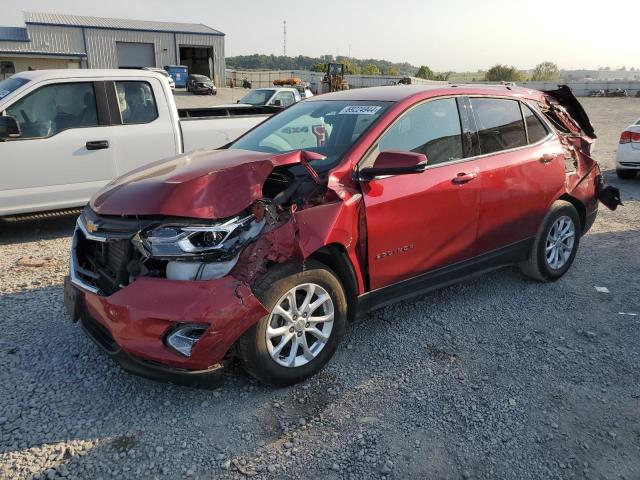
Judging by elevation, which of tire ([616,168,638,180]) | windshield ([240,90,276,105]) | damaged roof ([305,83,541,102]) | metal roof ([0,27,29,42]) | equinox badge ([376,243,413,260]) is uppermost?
metal roof ([0,27,29,42])

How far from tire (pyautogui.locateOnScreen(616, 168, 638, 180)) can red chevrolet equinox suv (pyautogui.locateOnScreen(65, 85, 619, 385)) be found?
674 cm

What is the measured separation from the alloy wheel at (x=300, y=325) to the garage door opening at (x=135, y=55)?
4921 centimetres

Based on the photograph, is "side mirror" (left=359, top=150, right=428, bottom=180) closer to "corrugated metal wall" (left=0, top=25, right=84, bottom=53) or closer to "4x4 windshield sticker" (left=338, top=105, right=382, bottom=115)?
"4x4 windshield sticker" (left=338, top=105, right=382, bottom=115)

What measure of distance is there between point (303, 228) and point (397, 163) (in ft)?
2.45

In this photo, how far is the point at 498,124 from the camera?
169 inches

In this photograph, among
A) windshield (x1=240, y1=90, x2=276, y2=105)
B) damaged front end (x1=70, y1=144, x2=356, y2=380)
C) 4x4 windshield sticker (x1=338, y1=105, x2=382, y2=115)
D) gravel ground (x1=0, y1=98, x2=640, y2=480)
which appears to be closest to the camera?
gravel ground (x1=0, y1=98, x2=640, y2=480)

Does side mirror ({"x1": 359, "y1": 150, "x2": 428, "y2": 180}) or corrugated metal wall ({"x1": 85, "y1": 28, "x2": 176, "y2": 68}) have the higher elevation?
corrugated metal wall ({"x1": 85, "y1": 28, "x2": 176, "y2": 68})

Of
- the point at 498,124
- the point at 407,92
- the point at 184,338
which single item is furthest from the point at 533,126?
the point at 184,338

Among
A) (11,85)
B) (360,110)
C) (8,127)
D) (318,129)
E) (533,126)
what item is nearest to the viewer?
(360,110)

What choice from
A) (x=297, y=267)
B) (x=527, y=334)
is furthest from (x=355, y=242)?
(x=527, y=334)

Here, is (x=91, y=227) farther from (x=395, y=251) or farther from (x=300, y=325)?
(x=395, y=251)

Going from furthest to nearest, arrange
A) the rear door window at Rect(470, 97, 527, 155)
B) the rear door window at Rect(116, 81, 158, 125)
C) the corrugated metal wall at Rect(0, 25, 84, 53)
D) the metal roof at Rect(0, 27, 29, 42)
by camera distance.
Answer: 1. the corrugated metal wall at Rect(0, 25, 84, 53)
2. the metal roof at Rect(0, 27, 29, 42)
3. the rear door window at Rect(116, 81, 158, 125)
4. the rear door window at Rect(470, 97, 527, 155)

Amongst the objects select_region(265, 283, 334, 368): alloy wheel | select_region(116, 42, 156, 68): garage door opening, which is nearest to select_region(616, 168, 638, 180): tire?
select_region(265, 283, 334, 368): alloy wheel

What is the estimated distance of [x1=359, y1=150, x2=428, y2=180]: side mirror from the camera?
3.21m
